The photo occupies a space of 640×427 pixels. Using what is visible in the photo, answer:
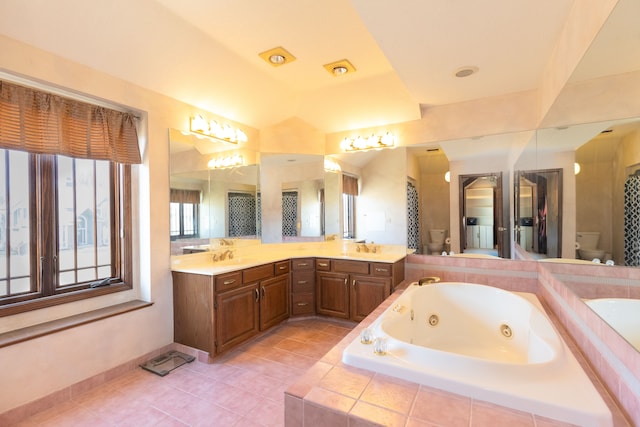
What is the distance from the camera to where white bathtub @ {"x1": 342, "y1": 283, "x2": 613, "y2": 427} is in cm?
121

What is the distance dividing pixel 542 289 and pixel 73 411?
3.81m

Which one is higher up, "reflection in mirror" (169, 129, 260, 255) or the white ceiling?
the white ceiling

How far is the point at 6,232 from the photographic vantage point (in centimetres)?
202

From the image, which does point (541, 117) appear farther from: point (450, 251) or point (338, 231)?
point (338, 231)

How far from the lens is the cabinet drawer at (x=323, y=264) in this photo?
11.6ft

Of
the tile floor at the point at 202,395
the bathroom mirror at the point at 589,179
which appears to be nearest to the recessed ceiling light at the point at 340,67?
the bathroom mirror at the point at 589,179

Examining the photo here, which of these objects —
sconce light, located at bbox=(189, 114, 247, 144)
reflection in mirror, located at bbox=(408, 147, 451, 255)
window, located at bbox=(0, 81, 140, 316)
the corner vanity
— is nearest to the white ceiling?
sconce light, located at bbox=(189, 114, 247, 144)

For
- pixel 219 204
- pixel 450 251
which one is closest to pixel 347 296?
pixel 450 251

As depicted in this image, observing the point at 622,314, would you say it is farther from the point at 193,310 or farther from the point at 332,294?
the point at 193,310

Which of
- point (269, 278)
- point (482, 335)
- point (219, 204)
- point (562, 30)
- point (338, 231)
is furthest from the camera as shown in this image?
point (338, 231)

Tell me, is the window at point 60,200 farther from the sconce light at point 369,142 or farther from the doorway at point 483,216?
the doorway at point 483,216

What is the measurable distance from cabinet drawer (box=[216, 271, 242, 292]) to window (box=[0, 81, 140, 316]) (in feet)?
2.74

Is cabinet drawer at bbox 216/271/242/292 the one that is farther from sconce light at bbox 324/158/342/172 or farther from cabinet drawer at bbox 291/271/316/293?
sconce light at bbox 324/158/342/172

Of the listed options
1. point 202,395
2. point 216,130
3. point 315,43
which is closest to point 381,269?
point 202,395
